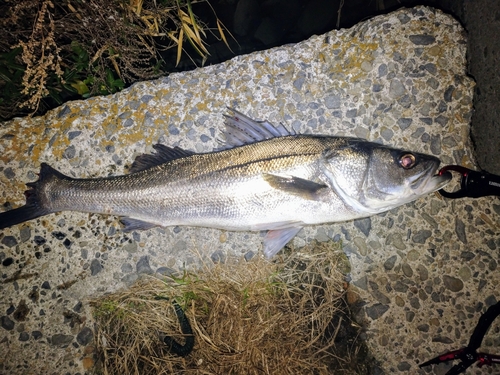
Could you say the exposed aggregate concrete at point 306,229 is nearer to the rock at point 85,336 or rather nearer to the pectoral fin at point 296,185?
the rock at point 85,336

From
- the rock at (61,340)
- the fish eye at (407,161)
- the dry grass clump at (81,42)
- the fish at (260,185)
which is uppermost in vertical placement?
the dry grass clump at (81,42)

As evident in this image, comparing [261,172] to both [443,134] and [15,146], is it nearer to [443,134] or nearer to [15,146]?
[443,134]

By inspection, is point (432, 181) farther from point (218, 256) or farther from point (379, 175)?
point (218, 256)

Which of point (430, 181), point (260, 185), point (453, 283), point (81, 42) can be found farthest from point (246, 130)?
point (453, 283)

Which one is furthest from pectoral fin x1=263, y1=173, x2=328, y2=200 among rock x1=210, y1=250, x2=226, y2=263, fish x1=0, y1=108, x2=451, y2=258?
rock x1=210, y1=250, x2=226, y2=263

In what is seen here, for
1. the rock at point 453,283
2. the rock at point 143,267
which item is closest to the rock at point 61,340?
the rock at point 143,267

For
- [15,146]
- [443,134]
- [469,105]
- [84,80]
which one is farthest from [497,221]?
[15,146]
